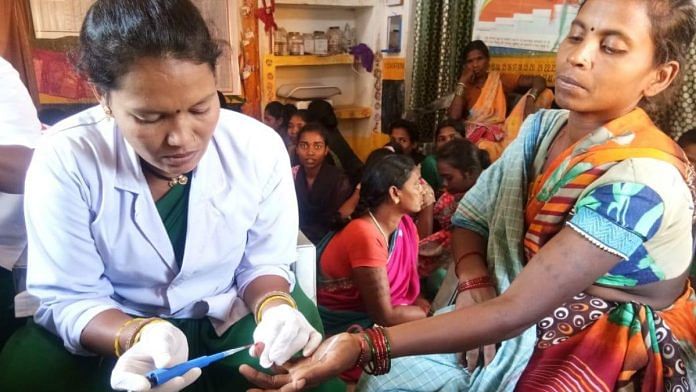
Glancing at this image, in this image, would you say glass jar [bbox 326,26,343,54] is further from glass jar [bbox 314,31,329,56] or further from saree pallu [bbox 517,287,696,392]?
saree pallu [bbox 517,287,696,392]

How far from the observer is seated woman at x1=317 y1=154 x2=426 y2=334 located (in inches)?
68.3

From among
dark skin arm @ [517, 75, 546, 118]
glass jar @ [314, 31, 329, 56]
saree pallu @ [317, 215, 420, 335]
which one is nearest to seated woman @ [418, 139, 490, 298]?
saree pallu @ [317, 215, 420, 335]

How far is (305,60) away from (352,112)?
0.59 metres

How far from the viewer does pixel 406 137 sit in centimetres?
355

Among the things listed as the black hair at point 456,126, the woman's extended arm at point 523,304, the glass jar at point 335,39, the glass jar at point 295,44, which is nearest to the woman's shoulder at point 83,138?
the woman's extended arm at point 523,304

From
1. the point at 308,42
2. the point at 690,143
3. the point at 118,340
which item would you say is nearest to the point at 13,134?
the point at 118,340

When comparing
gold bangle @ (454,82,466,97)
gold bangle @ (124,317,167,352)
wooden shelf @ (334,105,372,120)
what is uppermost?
gold bangle @ (454,82,466,97)

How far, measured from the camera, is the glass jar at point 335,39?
14.7 feet

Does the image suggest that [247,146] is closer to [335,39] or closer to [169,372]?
[169,372]

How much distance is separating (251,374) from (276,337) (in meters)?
0.07

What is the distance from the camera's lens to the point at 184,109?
88 centimetres

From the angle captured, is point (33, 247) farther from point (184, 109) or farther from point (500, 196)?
point (500, 196)

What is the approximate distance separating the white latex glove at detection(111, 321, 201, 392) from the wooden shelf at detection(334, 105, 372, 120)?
12.3ft

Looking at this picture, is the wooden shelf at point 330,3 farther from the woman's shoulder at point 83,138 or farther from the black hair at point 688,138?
the woman's shoulder at point 83,138
